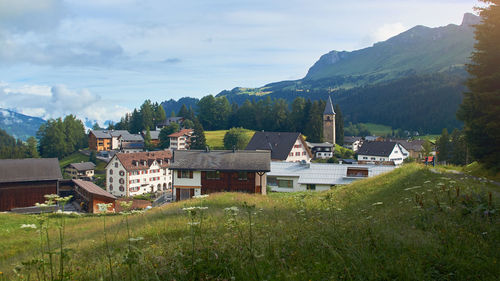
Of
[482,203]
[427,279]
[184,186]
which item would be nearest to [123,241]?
[427,279]

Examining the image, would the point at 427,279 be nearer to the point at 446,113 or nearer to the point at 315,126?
the point at 315,126

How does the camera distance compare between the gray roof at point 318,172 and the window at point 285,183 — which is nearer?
the gray roof at point 318,172

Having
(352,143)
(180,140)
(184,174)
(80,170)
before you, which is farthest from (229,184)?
(352,143)

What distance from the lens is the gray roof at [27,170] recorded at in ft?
133

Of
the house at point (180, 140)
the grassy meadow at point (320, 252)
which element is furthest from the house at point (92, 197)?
the house at point (180, 140)

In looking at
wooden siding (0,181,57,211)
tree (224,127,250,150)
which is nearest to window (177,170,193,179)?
wooden siding (0,181,57,211)

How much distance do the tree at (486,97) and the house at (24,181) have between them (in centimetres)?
4311

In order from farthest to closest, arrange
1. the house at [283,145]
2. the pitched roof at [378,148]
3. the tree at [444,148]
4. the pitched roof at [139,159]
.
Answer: the pitched roof at [378,148] < the pitched roof at [139,159] < the house at [283,145] < the tree at [444,148]

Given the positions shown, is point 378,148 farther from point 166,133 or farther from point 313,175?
point 166,133

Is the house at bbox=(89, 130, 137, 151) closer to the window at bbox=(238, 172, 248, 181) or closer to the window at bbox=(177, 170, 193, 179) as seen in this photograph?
the window at bbox=(177, 170, 193, 179)

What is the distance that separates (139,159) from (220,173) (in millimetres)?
51414

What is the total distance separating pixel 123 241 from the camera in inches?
360

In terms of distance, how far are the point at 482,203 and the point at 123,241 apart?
372 inches

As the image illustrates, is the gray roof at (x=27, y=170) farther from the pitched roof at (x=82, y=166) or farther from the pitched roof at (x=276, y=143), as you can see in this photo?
the pitched roof at (x=82, y=166)
